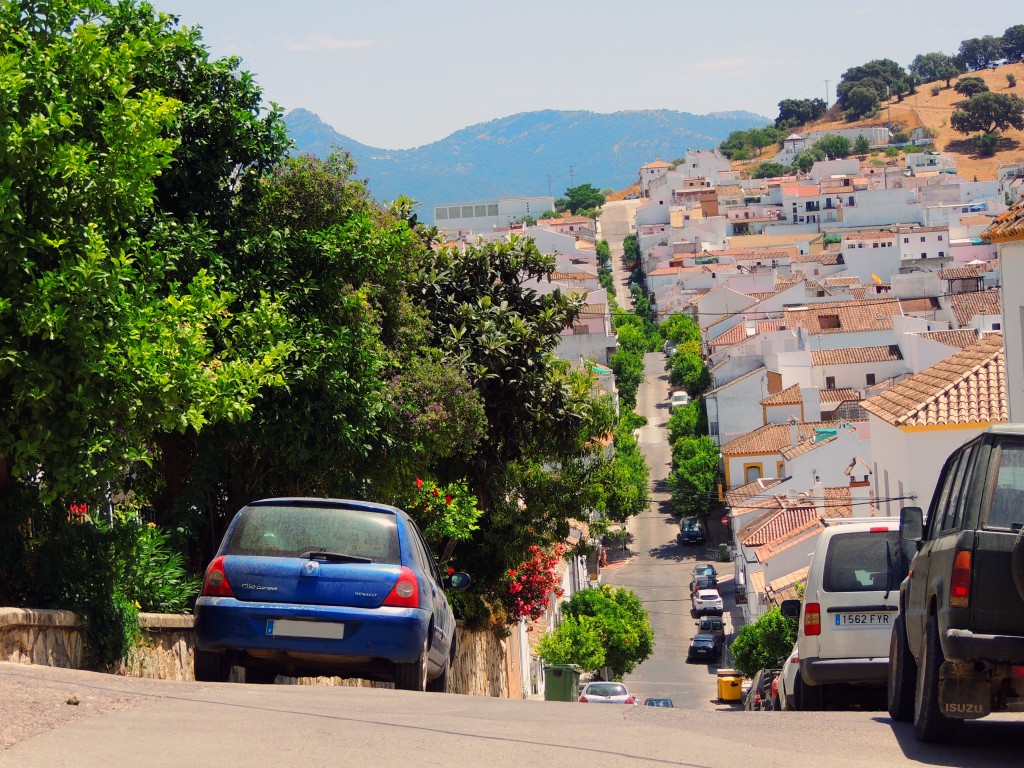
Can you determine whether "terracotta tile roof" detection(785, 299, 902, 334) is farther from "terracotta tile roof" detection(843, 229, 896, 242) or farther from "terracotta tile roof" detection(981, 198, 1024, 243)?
"terracotta tile roof" detection(981, 198, 1024, 243)

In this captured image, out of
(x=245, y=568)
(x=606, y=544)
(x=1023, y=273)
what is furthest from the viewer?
(x=606, y=544)

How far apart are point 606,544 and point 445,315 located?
220 feet

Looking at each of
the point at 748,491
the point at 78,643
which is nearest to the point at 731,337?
the point at 748,491

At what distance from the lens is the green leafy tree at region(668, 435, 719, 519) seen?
3449 inches

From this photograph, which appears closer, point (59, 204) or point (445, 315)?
point (59, 204)

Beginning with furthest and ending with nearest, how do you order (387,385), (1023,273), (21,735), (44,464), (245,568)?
1. (1023,273)
2. (387,385)
3. (44,464)
4. (245,568)
5. (21,735)

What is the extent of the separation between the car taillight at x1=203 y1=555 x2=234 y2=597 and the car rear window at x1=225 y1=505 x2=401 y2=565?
0.14 metres

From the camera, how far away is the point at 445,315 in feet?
76.9

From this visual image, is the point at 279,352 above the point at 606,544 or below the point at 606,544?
above

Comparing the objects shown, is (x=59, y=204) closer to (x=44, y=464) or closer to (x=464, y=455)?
(x=44, y=464)

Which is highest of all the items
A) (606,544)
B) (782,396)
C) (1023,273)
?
(1023,273)

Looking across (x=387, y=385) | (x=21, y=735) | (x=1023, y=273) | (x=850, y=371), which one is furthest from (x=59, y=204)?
(x=850, y=371)

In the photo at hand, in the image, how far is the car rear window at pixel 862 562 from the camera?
41.5 ft

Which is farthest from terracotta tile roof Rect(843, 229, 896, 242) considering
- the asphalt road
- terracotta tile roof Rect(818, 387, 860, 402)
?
the asphalt road
